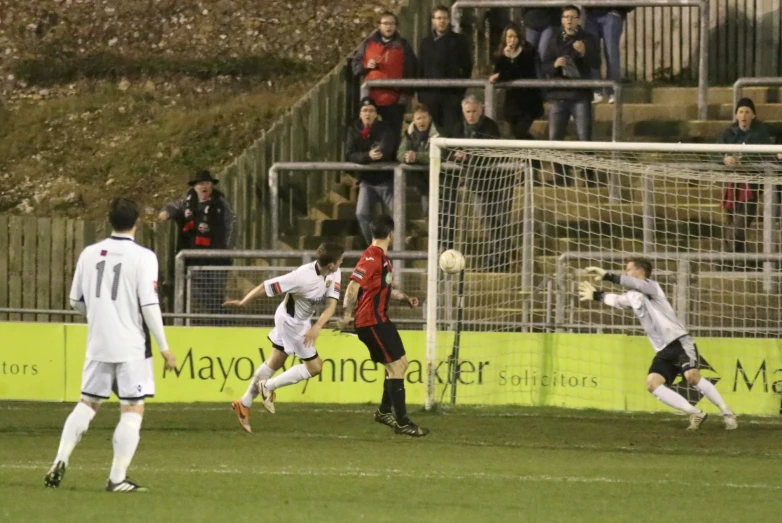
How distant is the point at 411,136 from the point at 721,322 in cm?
424

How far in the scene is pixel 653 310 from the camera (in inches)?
537

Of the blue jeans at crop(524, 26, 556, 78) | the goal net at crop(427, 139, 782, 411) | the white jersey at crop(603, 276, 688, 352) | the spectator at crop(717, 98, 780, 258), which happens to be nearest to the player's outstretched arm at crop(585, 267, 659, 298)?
the white jersey at crop(603, 276, 688, 352)

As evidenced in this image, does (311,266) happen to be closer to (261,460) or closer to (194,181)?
(261,460)

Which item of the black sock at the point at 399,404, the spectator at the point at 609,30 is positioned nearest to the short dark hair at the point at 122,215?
the black sock at the point at 399,404

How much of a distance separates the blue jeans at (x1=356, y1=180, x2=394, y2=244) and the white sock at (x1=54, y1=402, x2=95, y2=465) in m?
8.84

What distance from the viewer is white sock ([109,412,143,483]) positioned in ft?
28.6

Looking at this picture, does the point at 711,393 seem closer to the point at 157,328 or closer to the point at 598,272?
the point at 598,272

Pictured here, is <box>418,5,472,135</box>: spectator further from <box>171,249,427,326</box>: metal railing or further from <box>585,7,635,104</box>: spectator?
<box>171,249,427,326</box>: metal railing

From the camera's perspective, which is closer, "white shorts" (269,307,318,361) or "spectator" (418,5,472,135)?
"white shorts" (269,307,318,361)

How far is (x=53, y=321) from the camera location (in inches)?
722

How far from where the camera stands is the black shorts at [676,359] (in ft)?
44.8

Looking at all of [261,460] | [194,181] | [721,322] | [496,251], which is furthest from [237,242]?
[261,460]

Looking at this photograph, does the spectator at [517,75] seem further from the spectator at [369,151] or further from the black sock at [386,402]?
the black sock at [386,402]

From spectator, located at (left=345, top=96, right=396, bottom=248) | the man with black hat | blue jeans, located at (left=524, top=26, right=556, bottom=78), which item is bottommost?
the man with black hat
